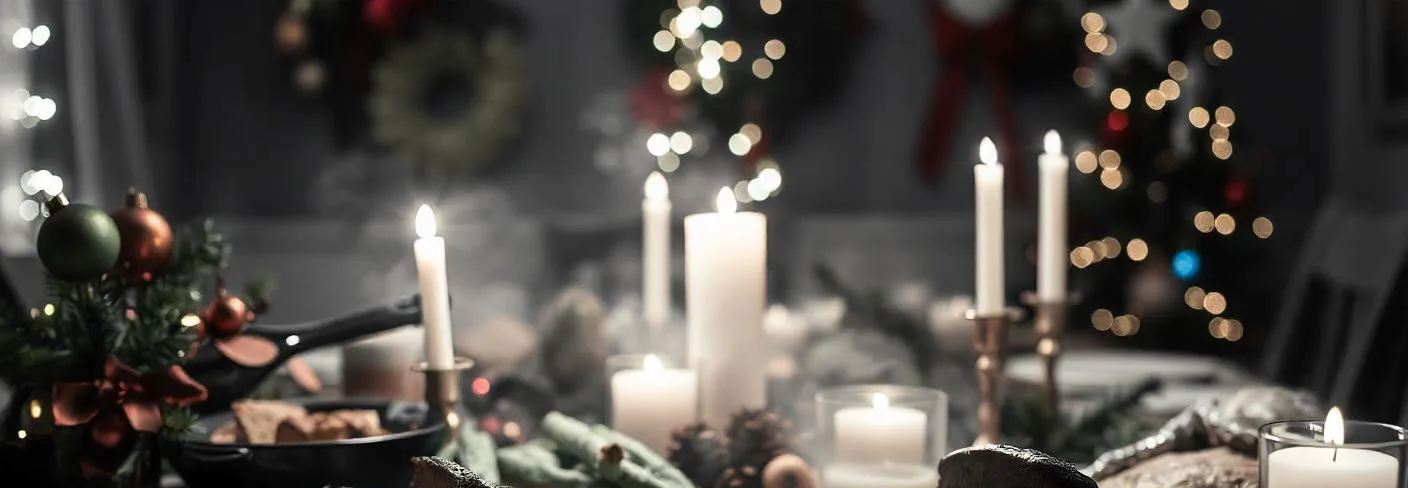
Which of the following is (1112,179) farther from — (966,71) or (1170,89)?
(966,71)

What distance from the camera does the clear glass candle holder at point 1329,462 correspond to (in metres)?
0.76

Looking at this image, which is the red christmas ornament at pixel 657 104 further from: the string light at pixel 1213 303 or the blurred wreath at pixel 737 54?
the string light at pixel 1213 303

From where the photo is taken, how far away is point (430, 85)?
14.9 ft

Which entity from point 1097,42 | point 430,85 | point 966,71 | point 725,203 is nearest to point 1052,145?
point 725,203

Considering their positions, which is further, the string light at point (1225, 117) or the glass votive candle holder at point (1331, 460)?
the string light at point (1225, 117)

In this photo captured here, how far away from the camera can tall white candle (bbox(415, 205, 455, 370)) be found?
1000 mm

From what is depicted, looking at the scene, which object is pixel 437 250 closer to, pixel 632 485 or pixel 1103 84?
pixel 632 485

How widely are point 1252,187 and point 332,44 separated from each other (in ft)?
10.2

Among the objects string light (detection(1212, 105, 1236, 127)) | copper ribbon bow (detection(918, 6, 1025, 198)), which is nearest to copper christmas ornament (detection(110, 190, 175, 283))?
string light (detection(1212, 105, 1236, 127))

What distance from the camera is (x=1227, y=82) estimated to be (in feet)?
14.5

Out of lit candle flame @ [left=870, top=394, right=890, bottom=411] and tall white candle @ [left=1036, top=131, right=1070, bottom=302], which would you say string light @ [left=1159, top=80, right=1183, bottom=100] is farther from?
lit candle flame @ [left=870, top=394, right=890, bottom=411]

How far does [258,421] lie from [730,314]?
390 mm

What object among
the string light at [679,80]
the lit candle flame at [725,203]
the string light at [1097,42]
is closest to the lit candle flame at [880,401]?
the lit candle flame at [725,203]

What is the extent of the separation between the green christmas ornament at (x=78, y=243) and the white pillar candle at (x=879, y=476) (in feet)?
1.81
